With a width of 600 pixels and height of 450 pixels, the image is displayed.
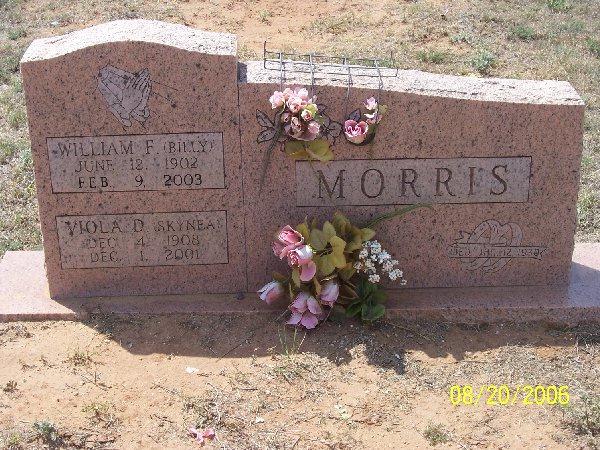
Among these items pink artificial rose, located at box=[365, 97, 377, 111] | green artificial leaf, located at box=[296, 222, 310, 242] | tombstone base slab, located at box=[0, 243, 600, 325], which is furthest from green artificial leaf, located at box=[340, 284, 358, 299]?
pink artificial rose, located at box=[365, 97, 377, 111]

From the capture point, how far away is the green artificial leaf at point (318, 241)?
425 centimetres

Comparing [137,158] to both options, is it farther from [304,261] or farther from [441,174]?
[441,174]

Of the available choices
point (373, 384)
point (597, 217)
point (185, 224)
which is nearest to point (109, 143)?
point (185, 224)

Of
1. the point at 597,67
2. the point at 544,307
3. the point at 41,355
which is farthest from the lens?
the point at 597,67

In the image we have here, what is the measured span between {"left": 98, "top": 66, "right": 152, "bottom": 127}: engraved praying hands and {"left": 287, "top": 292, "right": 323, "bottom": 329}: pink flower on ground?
1209mm

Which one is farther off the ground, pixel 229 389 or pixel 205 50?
pixel 205 50

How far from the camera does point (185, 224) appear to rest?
450cm

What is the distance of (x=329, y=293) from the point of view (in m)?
4.28

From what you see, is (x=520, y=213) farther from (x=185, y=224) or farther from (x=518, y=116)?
(x=185, y=224)

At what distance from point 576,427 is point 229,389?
60.3 inches

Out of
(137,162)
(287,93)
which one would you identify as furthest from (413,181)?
(137,162)

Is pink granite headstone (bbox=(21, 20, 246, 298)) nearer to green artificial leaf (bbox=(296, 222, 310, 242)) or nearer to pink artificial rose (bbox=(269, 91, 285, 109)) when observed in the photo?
pink artificial rose (bbox=(269, 91, 285, 109))
